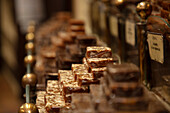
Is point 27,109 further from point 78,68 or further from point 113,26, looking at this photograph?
point 113,26

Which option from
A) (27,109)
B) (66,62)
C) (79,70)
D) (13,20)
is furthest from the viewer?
(13,20)

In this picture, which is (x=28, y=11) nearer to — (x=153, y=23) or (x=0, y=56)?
(x=0, y=56)

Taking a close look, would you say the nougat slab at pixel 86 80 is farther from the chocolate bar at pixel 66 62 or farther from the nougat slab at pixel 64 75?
the chocolate bar at pixel 66 62

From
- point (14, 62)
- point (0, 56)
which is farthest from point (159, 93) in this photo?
point (0, 56)

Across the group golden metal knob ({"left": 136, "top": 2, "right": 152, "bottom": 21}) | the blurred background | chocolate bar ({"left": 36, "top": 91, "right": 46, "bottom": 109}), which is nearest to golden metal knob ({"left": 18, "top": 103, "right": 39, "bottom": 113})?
chocolate bar ({"left": 36, "top": 91, "right": 46, "bottom": 109})

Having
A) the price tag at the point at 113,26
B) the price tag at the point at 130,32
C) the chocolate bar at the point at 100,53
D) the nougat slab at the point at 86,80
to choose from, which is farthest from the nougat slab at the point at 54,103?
the price tag at the point at 113,26

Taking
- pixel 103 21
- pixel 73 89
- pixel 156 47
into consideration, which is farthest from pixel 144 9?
pixel 103 21

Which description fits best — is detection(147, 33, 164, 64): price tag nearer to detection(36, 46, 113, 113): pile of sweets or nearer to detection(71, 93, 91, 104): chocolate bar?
detection(36, 46, 113, 113): pile of sweets
